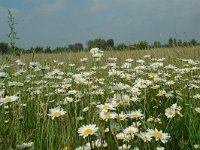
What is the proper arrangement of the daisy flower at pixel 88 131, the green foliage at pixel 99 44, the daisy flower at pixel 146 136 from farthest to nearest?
the green foliage at pixel 99 44
the daisy flower at pixel 146 136
the daisy flower at pixel 88 131

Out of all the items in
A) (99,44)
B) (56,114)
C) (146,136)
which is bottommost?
(146,136)

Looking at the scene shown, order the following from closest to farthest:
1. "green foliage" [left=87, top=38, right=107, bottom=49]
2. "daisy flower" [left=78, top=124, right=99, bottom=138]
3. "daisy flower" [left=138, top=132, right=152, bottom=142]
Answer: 1. "daisy flower" [left=78, top=124, right=99, bottom=138]
2. "daisy flower" [left=138, top=132, right=152, bottom=142]
3. "green foliage" [left=87, top=38, right=107, bottom=49]

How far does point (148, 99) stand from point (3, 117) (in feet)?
4.58

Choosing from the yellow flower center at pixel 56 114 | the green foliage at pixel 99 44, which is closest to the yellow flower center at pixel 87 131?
the yellow flower center at pixel 56 114

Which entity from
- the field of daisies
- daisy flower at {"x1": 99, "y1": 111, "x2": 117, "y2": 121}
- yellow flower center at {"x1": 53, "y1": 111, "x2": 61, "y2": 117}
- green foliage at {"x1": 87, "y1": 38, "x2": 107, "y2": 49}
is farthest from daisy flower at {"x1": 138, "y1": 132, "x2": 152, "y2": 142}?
green foliage at {"x1": 87, "y1": 38, "x2": 107, "y2": 49}

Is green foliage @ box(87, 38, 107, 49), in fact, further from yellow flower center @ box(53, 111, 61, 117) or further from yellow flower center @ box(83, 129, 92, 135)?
yellow flower center @ box(83, 129, 92, 135)

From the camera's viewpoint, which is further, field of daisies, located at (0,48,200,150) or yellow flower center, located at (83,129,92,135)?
field of daisies, located at (0,48,200,150)

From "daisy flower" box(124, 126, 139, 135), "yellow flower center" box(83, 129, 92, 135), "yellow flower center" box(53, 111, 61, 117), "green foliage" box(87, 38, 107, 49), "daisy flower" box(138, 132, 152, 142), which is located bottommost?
"daisy flower" box(138, 132, 152, 142)

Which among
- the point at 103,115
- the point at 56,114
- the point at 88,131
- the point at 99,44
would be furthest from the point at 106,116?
the point at 99,44

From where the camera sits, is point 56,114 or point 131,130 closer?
point 131,130

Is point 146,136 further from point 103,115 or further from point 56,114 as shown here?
point 56,114

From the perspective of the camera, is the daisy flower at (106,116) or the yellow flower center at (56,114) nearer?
the daisy flower at (106,116)

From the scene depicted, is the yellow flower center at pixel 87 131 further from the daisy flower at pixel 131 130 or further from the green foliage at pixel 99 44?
the green foliage at pixel 99 44

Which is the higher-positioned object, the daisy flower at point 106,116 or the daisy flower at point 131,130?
the daisy flower at point 106,116
